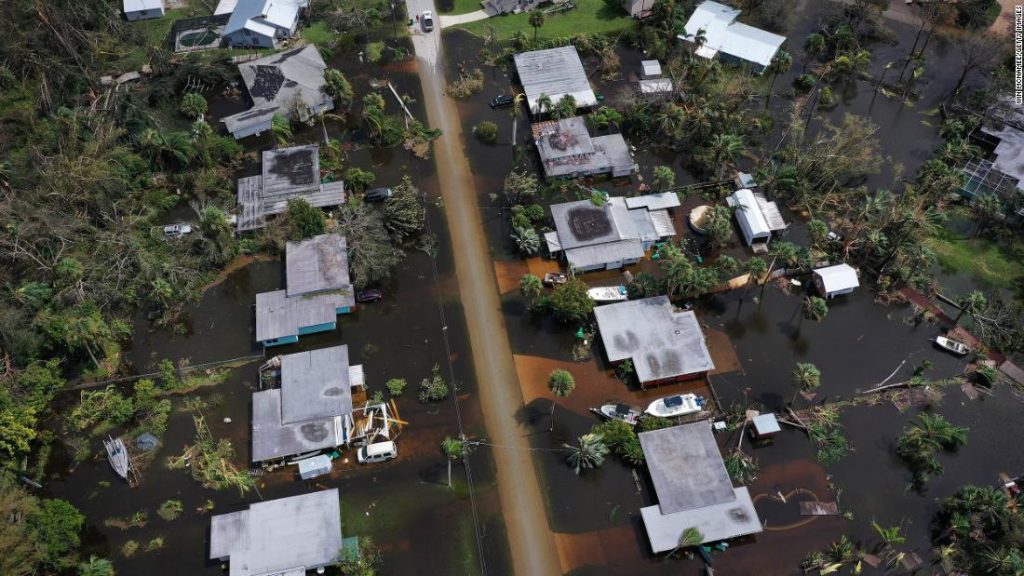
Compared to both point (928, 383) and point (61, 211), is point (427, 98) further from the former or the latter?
point (928, 383)

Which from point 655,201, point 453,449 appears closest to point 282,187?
point 453,449

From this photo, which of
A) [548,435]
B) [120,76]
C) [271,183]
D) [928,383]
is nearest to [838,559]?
[928,383]

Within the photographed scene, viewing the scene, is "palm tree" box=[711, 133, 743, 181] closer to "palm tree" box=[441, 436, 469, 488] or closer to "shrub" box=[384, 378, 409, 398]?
"palm tree" box=[441, 436, 469, 488]

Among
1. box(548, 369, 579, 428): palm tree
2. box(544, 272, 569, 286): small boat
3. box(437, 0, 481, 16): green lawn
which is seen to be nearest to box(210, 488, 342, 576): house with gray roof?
→ box(548, 369, 579, 428): palm tree

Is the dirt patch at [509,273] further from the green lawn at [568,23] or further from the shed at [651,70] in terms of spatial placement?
the green lawn at [568,23]

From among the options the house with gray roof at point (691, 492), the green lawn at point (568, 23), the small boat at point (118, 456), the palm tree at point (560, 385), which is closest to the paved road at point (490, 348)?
the palm tree at point (560, 385)

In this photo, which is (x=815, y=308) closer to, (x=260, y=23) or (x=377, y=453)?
(x=377, y=453)
